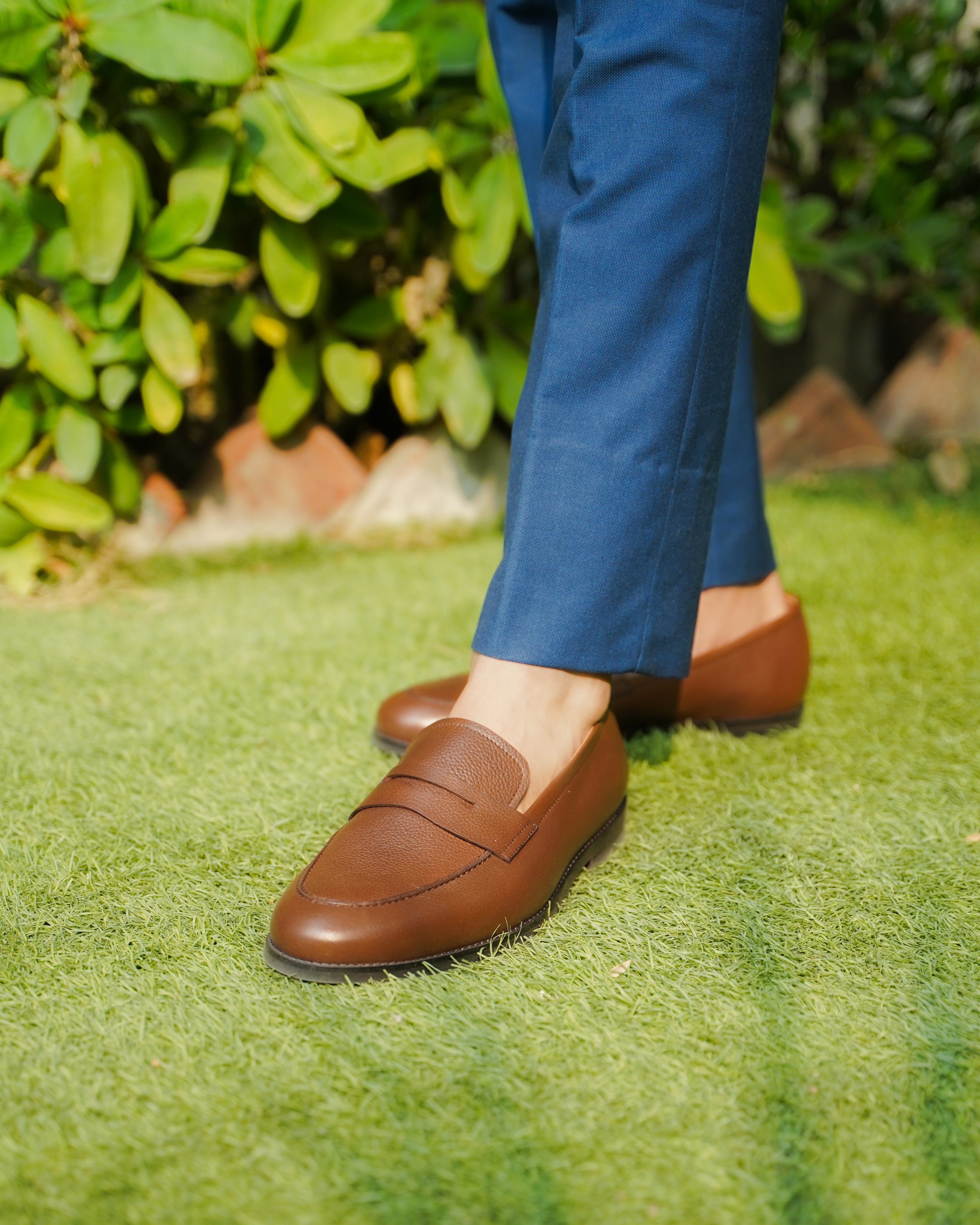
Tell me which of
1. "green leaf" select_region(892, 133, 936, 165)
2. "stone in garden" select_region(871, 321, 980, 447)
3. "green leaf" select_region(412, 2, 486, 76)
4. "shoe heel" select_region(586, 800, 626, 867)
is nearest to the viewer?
"shoe heel" select_region(586, 800, 626, 867)

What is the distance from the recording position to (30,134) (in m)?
1.39

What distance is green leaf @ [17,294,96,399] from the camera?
154 cm

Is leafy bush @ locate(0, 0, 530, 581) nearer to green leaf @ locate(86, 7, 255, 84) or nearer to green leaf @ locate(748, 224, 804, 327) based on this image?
green leaf @ locate(86, 7, 255, 84)

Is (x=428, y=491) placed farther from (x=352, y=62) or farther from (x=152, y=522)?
(x=352, y=62)

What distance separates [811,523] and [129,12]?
1.41 meters

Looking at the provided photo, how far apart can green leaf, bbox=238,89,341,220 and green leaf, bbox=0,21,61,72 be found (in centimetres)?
28

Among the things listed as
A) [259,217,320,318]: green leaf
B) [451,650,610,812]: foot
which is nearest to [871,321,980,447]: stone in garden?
[259,217,320,318]: green leaf

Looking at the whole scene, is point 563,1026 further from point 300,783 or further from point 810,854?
point 300,783

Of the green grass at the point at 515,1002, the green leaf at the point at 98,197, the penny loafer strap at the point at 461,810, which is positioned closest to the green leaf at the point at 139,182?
the green leaf at the point at 98,197

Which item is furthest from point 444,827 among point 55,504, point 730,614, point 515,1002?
point 55,504

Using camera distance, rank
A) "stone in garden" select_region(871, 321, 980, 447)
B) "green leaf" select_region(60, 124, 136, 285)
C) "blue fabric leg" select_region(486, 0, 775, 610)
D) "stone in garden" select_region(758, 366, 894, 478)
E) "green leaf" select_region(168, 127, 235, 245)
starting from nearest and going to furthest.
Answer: "blue fabric leg" select_region(486, 0, 775, 610) < "green leaf" select_region(60, 124, 136, 285) < "green leaf" select_region(168, 127, 235, 245) < "stone in garden" select_region(758, 366, 894, 478) < "stone in garden" select_region(871, 321, 980, 447)

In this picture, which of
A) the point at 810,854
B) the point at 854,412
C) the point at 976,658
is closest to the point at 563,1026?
the point at 810,854

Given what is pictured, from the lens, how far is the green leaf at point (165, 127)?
1.52m

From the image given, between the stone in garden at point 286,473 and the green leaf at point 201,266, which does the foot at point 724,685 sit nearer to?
the green leaf at point 201,266
